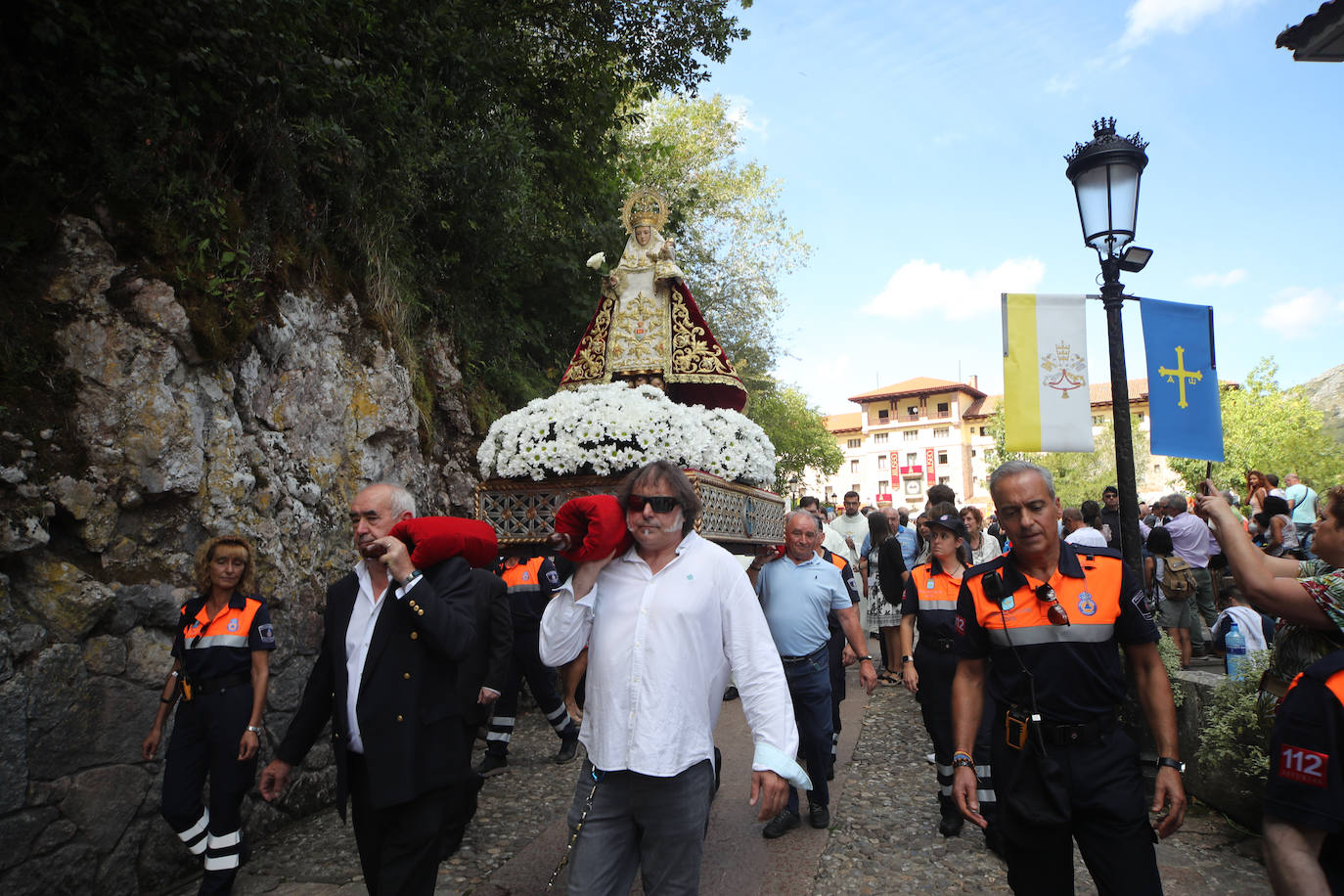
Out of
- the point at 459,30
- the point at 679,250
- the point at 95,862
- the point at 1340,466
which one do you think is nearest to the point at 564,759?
the point at 95,862

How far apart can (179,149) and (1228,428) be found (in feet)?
158

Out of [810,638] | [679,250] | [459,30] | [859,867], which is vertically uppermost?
[679,250]

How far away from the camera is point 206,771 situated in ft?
14.0

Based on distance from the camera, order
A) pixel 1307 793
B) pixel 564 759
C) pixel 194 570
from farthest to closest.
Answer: pixel 564 759
pixel 194 570
pixel 1307 793

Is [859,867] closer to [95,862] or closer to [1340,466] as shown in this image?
[95,862]

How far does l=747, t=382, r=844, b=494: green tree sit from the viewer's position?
80.8 ft

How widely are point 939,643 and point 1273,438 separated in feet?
141

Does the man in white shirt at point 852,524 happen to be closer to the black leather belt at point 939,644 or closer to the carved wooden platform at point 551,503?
the black leather belt at point 939,644

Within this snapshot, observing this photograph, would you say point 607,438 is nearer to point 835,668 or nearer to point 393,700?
point 393,700

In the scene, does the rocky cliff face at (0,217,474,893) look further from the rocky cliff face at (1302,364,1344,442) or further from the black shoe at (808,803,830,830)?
the rocky cliff face at (1302,364,1344,442)

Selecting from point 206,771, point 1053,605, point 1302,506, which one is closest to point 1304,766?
point 1053,605

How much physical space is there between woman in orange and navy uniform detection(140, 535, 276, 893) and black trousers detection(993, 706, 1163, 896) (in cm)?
364

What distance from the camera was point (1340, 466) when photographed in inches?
1524

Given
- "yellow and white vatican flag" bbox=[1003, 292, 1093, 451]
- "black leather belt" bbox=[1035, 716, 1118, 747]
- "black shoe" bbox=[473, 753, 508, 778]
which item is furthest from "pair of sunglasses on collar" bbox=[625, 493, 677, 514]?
"black shoe" bbox=[473, 753, 508, 778]
